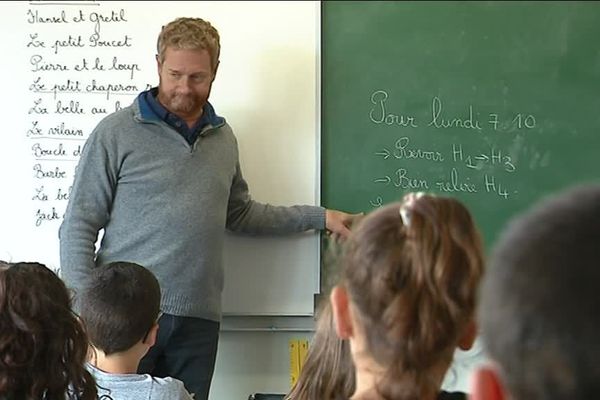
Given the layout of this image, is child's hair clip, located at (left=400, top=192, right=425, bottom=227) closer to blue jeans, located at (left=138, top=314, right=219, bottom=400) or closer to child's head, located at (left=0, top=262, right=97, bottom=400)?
child's head, located at (left=0, top=262, right=97, bottom=400)

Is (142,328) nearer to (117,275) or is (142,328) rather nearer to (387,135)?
(117,275)

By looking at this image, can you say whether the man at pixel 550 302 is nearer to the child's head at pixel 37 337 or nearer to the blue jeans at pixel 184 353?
the child's head at pixel 37 337

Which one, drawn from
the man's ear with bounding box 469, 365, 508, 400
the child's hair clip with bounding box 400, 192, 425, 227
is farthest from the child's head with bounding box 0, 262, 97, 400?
the man's ear with bounding box 469, 365, 508, 400

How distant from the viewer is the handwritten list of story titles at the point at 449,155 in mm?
2844

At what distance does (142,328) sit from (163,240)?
2.12 feet

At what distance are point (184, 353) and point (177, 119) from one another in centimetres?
72

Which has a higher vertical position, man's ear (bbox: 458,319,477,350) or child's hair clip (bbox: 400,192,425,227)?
child's hair clip (bbox: 400,192,425,227)

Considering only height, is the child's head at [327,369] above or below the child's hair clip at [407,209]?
below

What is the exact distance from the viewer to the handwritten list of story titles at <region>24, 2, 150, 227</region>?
9.29 feet

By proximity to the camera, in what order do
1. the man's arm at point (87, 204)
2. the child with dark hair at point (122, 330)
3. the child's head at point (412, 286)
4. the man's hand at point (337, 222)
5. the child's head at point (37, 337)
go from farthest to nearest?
the man's hand at point (337, 222), the man's arm at point (87, 204), the child with dark hair at point (122, 330), the child's head at point (37, 337), the child's head at point (412, 286)

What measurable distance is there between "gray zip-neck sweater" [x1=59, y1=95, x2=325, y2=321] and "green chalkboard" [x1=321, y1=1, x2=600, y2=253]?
1.54 ft

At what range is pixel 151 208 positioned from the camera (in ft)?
8.36

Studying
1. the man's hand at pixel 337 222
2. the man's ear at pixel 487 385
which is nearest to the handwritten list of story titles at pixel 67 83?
the man's hand at pixel 337 222

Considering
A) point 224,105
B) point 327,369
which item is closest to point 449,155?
point 224,105
